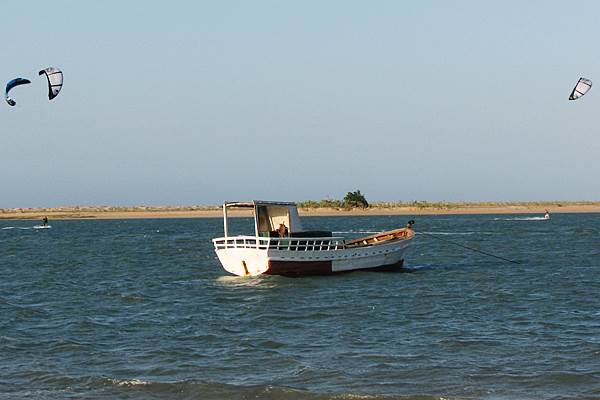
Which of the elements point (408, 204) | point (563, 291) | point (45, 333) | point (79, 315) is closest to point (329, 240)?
point (563, 291)

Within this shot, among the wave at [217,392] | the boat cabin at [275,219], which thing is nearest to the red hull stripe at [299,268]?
the boat cabin at [275,219]

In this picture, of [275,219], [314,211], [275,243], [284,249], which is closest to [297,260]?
[284,249]

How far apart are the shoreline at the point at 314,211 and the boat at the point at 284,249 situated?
8549 cm

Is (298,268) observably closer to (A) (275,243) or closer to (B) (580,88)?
(A) (275,243)

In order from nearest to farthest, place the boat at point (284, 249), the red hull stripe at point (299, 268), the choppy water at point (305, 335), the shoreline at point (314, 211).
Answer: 1. the choppy water at point (305, 335)
2. the boat at point (284, 249)
3. the red hull stripe at point (299, 268)
4. the shoreline at point (314, 211)

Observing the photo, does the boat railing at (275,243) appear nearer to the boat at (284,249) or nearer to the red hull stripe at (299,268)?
the boat at (284,249)

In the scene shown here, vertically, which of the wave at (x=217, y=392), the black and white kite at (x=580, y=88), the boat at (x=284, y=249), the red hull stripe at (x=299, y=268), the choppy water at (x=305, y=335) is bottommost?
the wave at (x=217, y=392)

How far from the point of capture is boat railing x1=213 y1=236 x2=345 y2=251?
30156 millimetres

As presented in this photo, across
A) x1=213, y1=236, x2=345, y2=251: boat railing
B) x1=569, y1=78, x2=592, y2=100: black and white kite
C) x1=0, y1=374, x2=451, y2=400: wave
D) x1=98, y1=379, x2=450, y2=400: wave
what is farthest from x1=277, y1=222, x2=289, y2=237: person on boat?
x1=98, y1=379, x2=450, y2=400: wave

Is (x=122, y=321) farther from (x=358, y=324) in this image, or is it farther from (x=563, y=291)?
(x=563, y=291)

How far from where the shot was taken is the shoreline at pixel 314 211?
121 m

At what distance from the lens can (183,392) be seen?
14.2m

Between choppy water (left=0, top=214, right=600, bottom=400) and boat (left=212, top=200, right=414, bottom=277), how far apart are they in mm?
536

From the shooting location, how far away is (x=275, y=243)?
30.3 meters
